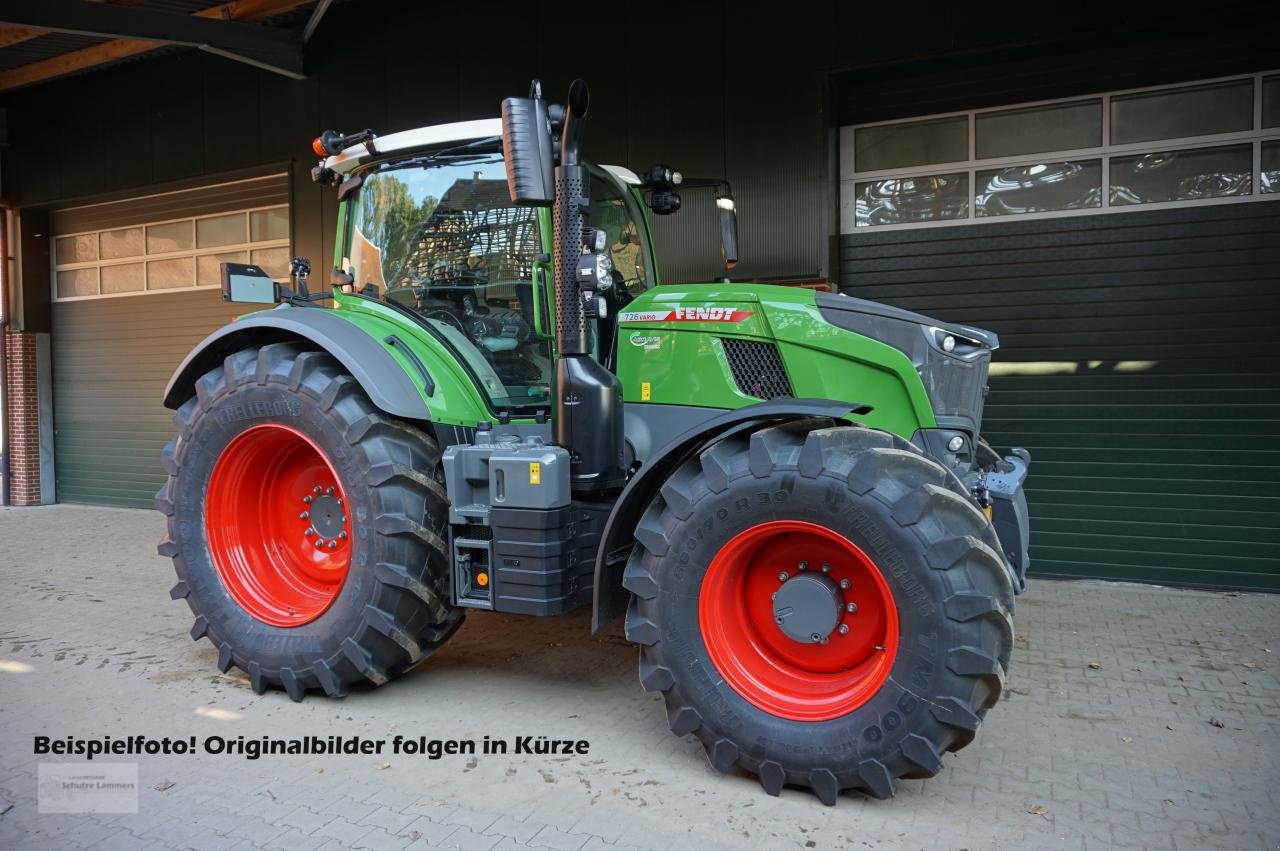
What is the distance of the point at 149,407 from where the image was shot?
11.8 m

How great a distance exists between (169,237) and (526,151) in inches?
391

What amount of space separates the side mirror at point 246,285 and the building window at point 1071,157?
5.21 m

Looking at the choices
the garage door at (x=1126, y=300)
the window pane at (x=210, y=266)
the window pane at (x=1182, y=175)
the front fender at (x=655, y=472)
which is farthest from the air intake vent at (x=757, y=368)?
the window pane at (x=210, y=266)

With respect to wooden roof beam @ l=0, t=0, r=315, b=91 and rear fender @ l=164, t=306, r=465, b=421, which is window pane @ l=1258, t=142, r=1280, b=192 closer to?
rear fender @ l=164, t=306, r=465, b=421

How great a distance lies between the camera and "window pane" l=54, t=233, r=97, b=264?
12.4m

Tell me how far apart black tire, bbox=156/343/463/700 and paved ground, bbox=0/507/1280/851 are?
263 millimetres

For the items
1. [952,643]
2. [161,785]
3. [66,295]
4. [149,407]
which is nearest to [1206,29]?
[952,643]

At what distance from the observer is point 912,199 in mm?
7840

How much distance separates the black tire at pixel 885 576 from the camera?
3037mm

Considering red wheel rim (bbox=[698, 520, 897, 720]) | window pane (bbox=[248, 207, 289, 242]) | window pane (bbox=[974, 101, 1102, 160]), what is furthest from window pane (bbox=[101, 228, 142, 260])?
red wheel rim (bbox=[698, 520, 897, 720])

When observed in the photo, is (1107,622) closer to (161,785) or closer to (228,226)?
(161,785)

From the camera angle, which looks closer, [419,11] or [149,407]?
[419,11]

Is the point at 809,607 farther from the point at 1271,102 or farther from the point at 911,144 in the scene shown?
the point at 1271,102

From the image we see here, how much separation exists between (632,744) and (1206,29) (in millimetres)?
6840
